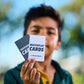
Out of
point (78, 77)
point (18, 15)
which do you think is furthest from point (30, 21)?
point (78, 77)

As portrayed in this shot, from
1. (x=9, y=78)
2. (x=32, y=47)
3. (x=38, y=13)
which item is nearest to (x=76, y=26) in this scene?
(x=38, y=13)

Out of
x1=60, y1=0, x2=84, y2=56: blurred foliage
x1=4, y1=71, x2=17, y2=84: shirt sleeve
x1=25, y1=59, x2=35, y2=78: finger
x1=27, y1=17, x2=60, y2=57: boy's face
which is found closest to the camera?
x1=25, y1=59, x2=35, y2=78: finger

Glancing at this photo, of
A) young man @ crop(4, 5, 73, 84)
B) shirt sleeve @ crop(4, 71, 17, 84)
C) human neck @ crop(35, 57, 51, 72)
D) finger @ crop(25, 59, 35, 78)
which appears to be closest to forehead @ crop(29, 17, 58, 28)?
young man @ crop(4, 5, 73, 84)

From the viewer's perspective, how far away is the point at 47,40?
270cm

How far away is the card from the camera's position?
7.24 ft

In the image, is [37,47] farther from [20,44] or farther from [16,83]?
[16,83]

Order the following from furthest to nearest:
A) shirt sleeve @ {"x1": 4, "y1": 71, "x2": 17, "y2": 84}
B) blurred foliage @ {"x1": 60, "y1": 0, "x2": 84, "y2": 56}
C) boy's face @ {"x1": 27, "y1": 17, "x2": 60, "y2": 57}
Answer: blurred foliage @ {"x1": 60, "y1": 0, "x2": 84, "y2": 56}
boy's face @ {"x1": 27, "y1": 17, "x2": 60, "y2": 57}
shirt sleeve @ {"x1": 4, "y1": 71, "x2": 17, "y2": 84}

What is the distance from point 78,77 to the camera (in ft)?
9.40

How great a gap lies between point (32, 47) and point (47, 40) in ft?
1.59

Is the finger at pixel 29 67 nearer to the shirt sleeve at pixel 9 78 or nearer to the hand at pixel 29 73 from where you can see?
the hand at pixel 29 73

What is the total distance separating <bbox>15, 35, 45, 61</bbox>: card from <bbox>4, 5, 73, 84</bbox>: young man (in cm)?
43

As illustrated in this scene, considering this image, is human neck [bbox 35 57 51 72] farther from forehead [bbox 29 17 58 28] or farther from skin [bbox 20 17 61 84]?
forehead [bbox 29 17 58 28]

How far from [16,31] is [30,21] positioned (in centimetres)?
21

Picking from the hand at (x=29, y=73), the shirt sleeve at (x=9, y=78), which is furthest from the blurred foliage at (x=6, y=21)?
the hand at (x=29, y=73)
